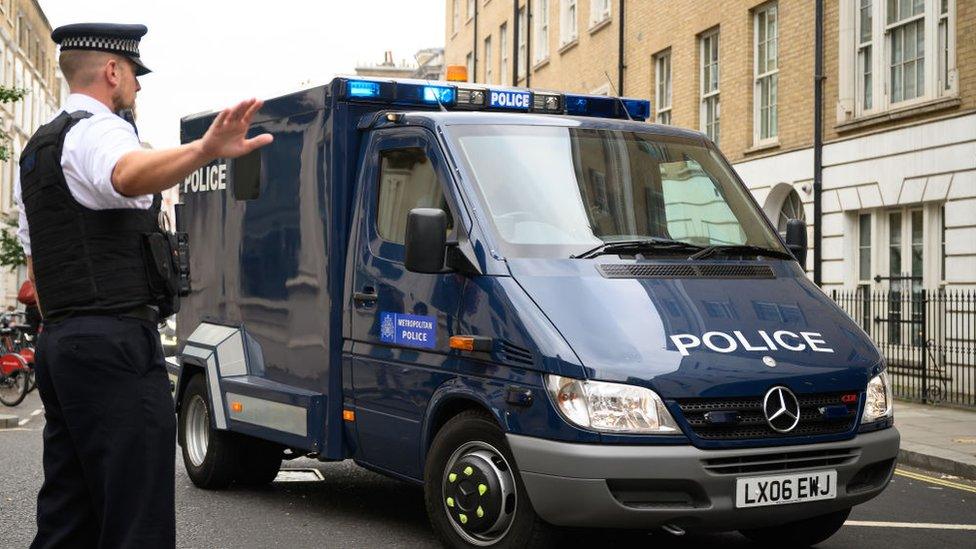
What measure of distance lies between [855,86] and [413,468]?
13.3m

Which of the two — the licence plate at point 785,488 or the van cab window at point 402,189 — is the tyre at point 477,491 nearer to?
the licence plate at point 785,488

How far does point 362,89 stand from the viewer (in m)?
6.97

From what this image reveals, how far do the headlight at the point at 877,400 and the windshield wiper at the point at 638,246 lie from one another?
3.30ft

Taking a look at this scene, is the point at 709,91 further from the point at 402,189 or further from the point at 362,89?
the point at 402,189

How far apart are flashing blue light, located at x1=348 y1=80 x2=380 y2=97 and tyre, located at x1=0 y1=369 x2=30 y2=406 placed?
35.1 ft

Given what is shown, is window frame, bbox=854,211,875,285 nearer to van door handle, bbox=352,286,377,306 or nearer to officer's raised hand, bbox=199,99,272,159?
van door handle, bbox=352,286,377,306

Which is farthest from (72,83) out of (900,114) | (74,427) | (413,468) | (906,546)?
(900,114)

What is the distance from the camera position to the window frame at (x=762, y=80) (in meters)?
20.2

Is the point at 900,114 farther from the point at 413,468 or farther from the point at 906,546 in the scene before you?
the point at 413,468

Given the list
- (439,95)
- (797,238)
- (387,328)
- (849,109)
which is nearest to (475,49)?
(849,109)

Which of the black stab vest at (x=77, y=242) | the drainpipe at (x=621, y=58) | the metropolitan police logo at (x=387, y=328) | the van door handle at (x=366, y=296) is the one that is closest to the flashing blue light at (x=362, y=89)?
the van door handle at (x=366, y=296)

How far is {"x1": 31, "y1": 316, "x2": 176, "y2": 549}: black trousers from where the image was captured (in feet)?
12.0

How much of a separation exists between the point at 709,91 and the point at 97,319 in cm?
1977

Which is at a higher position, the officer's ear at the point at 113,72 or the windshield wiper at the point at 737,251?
the officer's ear at the point at 113,72
